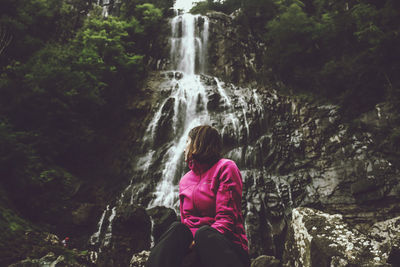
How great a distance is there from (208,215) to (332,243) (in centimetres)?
109

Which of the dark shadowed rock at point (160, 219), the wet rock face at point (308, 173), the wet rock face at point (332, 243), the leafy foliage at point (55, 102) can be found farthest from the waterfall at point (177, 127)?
the wet rock face at point (332, 243)

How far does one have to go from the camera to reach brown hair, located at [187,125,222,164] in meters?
2.21

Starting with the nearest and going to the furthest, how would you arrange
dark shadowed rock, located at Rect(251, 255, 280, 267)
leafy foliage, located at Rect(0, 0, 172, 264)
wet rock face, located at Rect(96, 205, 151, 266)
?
dark shadowed rock, located at Rect(251, 255, 280, 267)
wet rock face, located at Rect(96, 205, 151, 266)
leafy foliage, located at Rect(0, 0, 172, 264)

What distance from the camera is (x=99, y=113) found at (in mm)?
12766

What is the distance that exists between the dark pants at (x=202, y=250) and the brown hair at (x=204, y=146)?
23.5 inches

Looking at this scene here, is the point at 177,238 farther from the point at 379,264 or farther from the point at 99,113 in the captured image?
the point at 99,113

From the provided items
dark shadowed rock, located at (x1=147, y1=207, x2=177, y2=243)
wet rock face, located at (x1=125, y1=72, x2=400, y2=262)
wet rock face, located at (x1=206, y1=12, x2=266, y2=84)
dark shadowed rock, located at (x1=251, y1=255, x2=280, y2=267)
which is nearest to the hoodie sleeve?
dark shadowed rock, located at (x1=251, y1=255, x2=280, y2=267)

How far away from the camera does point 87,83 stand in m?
10.9

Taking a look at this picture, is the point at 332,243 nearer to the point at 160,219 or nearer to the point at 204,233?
the point at 204,233

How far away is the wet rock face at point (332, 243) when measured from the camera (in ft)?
6.84

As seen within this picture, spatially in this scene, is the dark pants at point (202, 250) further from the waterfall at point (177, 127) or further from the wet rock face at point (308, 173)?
the waterfall at point (177, 127)

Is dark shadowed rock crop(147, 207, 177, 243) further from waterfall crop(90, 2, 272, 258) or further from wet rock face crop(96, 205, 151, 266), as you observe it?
waterfall crop(90, 2, 272, 258)

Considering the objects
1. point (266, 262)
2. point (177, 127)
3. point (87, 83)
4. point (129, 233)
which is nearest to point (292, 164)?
point (177, 127)

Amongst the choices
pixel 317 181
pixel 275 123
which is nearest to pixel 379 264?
pixel 317 181
